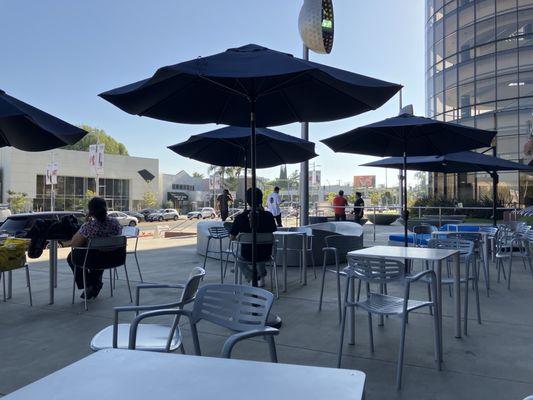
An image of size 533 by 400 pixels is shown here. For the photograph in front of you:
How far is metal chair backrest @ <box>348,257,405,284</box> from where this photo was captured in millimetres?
3369

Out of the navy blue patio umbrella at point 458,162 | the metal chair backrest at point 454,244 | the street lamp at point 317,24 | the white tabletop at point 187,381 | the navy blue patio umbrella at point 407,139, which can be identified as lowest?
the white tabletop at point 187,381

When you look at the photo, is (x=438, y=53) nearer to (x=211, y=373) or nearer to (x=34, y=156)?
(x=211, y=373)

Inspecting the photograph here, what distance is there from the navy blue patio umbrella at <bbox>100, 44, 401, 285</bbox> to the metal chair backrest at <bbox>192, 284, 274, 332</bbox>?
5.53ft

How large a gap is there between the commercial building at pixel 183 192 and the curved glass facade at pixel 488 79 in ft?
122

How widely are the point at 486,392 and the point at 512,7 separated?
23.3 meters

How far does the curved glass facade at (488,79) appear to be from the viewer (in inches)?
807

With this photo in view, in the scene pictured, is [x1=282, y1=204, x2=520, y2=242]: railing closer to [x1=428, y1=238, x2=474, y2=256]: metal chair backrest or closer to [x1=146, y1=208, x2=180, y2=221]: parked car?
[x1=428, y1=238, x2=474, y2=256]: metal chair backrest

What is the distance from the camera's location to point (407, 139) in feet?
23.3

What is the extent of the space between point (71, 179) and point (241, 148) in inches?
1571

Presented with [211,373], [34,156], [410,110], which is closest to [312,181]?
[34,156]

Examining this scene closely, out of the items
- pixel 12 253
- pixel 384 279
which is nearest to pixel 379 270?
pixel 384 279

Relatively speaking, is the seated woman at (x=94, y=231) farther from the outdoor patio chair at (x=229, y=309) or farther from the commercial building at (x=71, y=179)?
the commercial building at (x=71, y=179)

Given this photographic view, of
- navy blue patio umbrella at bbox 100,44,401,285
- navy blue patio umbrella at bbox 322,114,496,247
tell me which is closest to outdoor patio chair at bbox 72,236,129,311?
navy blue patio umbrella at bbox 100,44,401,285

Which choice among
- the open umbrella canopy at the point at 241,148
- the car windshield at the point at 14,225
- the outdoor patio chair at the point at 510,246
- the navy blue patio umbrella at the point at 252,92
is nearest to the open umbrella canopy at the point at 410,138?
the open umbrella canopy at the point at 241,148
